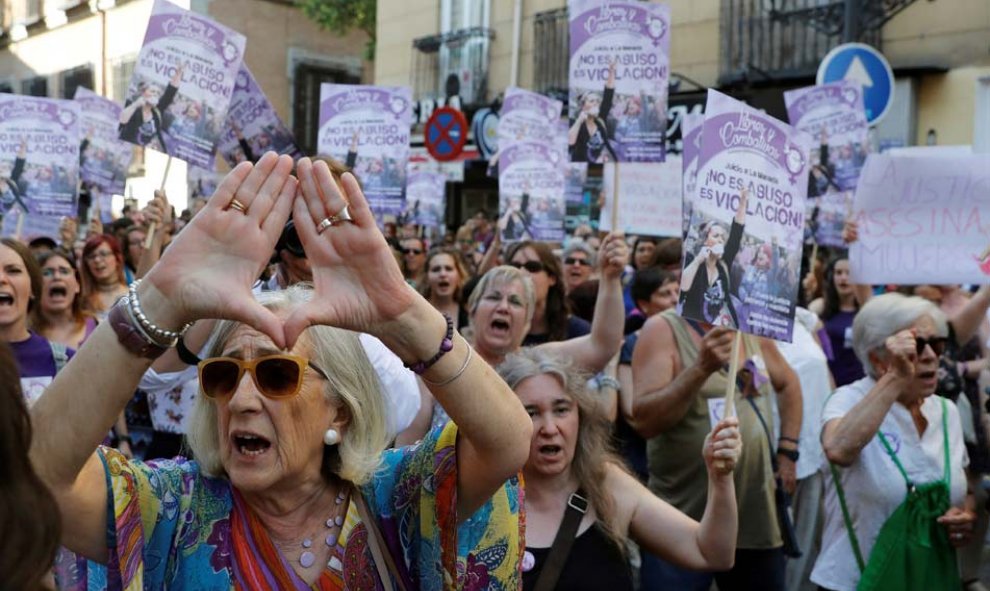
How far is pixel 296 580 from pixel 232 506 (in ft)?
0.64

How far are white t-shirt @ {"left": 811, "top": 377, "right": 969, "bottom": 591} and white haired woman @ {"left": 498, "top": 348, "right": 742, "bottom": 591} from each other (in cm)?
91

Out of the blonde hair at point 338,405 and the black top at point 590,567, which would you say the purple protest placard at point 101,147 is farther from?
the blonde hair at point 338,405

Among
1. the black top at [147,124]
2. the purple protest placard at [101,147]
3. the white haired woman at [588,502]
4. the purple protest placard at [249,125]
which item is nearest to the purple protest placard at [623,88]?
the purple protest placard at [249,125]

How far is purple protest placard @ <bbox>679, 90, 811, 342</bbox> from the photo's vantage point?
12.1ft

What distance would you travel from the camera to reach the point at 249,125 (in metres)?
6.55

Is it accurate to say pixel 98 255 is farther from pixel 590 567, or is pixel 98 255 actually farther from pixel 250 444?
pixel 250 444

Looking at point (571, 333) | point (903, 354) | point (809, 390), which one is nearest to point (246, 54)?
point (571, 333)

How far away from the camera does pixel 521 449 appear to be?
6.95ft

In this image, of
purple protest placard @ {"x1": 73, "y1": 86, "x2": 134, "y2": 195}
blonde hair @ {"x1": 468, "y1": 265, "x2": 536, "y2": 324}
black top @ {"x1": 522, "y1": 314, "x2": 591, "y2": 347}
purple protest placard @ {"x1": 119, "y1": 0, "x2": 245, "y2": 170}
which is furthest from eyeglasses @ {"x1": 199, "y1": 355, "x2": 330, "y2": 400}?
purple protest placard @ {"x1": 73, "y1": 86, "x2": 134, "y2": 195}

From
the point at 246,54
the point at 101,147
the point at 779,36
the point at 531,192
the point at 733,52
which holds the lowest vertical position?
the point at 531,192

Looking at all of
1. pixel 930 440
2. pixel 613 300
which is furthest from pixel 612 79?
pixel 930 440

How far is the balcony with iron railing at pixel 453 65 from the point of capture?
21.7 m

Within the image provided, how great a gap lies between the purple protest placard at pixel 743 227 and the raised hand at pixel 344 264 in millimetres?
1866

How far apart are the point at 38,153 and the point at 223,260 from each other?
666cm
